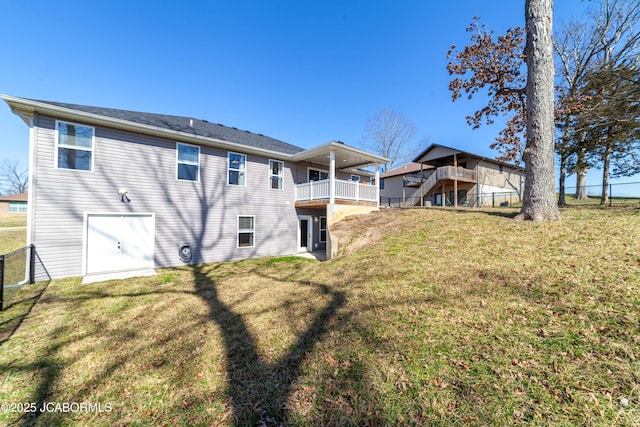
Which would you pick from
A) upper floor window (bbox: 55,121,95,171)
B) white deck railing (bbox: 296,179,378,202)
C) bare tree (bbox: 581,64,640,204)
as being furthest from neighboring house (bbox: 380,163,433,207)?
upper floor window (bbox: 55,121,95,171)

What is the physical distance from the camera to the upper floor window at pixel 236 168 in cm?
1020

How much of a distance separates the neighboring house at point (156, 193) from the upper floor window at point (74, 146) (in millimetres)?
22

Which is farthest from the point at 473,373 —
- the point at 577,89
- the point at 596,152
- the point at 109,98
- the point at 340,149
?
the point at 109,98

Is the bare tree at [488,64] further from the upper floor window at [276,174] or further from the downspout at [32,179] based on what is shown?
the downspout at [32,179]

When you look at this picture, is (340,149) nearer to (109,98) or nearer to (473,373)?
(473,373)

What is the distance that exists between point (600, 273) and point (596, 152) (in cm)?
1481

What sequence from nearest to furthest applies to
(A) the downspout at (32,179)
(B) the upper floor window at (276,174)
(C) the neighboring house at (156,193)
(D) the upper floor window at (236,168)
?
(A) the downspout at (32,179) → (C) the neighboring house at (156,193) → (D) the upper floor window at (236,168) → (B) the upper floor window at (276,174)

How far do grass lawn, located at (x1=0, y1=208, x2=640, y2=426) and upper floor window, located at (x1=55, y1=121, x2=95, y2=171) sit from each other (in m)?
3.70

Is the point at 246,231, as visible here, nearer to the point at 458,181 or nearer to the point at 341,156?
the point at 341,156

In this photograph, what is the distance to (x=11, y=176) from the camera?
127ft

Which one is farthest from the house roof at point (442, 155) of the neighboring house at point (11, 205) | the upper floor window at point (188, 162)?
the neighboring house at point (11, 205)

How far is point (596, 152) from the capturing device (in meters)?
13.1

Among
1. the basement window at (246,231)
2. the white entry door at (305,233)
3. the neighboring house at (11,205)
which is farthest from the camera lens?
the neighboring house at (11,205)

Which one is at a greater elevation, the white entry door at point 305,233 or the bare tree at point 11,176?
the bare tree at point 11,176
